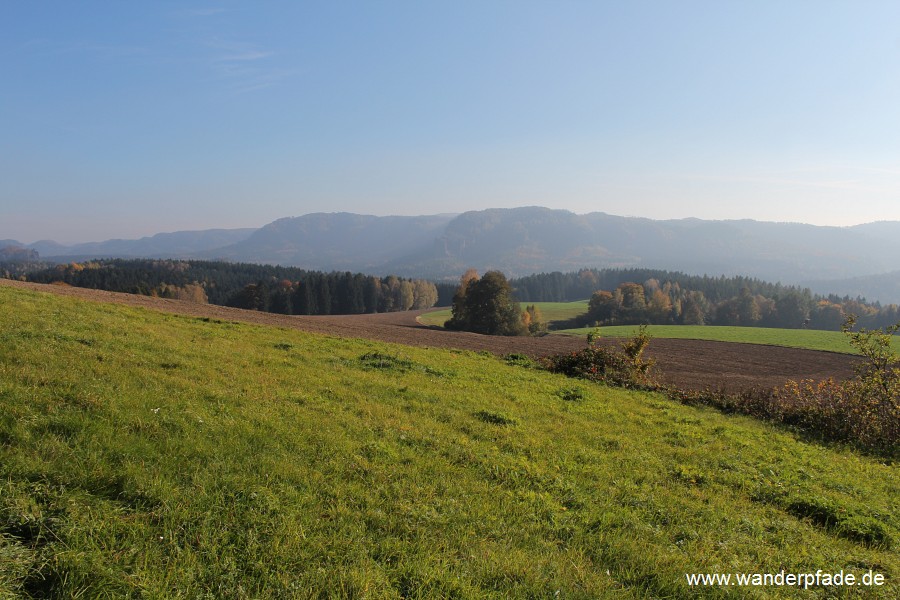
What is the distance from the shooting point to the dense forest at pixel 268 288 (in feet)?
359

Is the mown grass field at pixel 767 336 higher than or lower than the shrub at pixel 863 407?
lower

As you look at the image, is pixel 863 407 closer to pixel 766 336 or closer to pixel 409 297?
pixel 766 336

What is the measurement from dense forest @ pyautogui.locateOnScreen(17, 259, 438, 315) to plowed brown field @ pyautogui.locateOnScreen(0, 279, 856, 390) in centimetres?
6634

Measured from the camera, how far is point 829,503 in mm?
7914

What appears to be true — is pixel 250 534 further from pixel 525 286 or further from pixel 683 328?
pixel 525 286

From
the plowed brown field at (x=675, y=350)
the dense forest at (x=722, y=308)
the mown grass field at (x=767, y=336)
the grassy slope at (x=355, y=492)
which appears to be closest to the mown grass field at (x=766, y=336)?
the mown grass field at (x=767, y=336)

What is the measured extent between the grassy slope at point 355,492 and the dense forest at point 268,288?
101 meters

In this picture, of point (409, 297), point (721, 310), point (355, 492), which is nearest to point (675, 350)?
point (355, 492)

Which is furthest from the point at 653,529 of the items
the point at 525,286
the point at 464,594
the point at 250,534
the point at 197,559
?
the point at 525,286

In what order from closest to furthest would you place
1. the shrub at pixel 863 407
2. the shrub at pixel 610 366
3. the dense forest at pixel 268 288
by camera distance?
the shrub at pixel 863 407
the shrub at pixel 610 366
the dense forest at pixel 268 288

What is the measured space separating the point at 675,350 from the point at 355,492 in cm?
5168

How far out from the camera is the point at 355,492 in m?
6.08

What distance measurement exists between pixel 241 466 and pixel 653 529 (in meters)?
6.02

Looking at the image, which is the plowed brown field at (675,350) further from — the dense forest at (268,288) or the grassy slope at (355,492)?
the dense forest at (268,288)
